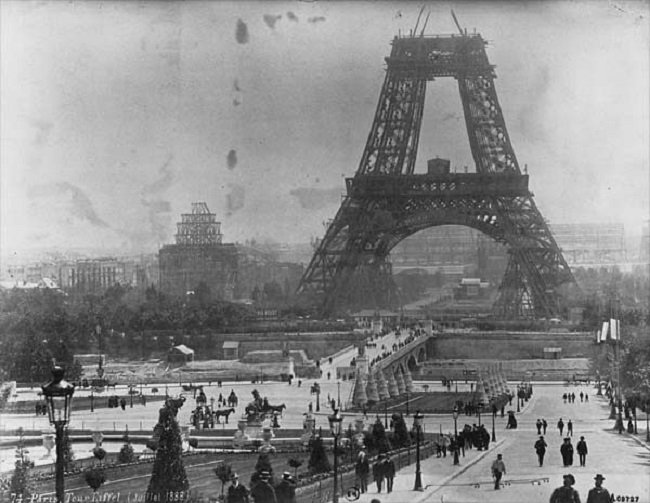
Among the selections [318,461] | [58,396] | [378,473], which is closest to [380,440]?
[318,461]

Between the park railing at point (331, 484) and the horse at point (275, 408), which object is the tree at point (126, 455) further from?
the horse at point (275, 408)

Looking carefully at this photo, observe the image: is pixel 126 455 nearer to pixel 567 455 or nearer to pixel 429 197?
pixel 567 455

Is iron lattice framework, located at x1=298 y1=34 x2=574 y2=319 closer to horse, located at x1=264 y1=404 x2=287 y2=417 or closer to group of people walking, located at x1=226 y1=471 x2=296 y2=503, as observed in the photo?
horse, located at x1=264 y1=404 x2=287 y2=417

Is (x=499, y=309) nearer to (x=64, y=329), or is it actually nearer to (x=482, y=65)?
(x=482, y=65)

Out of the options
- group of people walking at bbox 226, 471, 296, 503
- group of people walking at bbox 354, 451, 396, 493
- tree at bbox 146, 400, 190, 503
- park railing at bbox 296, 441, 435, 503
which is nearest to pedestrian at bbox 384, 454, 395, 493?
group of people walking at bbox 354, 451, 396, 493

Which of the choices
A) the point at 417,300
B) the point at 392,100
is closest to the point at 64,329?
the point at 392,100

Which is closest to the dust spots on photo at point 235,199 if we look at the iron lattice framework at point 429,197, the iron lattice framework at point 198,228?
the iron lattice framework at point 198,228
